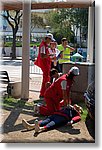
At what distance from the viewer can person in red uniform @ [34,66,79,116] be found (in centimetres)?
454

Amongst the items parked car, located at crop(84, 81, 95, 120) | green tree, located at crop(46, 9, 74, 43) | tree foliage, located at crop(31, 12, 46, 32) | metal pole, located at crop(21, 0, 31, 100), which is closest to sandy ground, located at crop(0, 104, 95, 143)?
parked car, located at crop(84, 81, 95, 120)

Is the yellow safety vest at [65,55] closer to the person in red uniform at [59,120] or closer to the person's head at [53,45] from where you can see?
the person's head at [53,45]

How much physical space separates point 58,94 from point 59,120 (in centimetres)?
47

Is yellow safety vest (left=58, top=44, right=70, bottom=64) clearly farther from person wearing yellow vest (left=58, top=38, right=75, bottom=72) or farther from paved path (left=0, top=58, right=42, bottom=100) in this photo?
paved path (left=0, top=58, right=42, bottom=100)

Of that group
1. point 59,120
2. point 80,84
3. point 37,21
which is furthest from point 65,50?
point 59,120

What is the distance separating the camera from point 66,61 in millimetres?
6195

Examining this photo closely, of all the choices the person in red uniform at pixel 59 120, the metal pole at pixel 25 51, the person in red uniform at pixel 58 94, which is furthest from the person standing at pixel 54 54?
the person in red uniform at pixel 59 120

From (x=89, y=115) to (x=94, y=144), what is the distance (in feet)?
1.67

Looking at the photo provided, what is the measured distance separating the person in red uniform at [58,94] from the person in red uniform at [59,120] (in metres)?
0.13

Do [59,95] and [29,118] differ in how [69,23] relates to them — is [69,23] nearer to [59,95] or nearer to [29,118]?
[59,95]

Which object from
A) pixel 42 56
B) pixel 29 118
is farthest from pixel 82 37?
pixel 29 118

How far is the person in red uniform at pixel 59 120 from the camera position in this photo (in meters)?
4.20

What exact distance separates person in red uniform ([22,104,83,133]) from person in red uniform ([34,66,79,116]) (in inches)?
5.2

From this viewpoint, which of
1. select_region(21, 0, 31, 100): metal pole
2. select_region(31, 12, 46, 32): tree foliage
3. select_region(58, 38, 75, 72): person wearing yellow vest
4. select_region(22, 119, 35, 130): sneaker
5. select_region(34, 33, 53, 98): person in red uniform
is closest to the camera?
select_region(22, 119, 35, 130): sneaker
